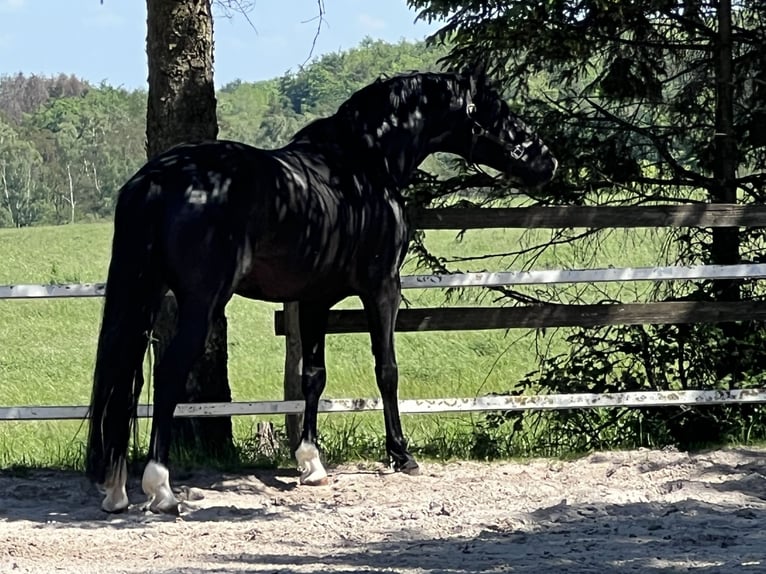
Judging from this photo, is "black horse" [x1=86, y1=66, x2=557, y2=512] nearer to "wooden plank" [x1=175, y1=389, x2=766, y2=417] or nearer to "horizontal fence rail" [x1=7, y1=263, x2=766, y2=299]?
"wooden plank" [x1=175, y1=389, x2=766, y2=417]

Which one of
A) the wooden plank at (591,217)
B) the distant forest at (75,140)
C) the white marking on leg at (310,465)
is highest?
the distant forest at (75,140)

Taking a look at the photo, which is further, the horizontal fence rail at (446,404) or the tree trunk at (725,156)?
the tree trunk at (725,156)

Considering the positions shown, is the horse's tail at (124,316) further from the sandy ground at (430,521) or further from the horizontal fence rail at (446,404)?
the horizontal fence rail at (446,404)

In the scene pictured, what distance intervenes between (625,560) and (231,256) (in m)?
2.50

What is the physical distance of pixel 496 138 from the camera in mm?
7328

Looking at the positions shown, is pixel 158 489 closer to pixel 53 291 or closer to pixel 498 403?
pixel 53 291

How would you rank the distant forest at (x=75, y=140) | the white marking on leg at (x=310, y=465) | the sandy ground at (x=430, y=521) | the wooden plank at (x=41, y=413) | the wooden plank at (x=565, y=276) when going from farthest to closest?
the distant forest at (x=75, y=140), the wooden plank at (x=565, y=276), the wooden plank at (x=41, y=413), the white marking on leg at (x=310, y=465), the sandy ground at (x=430, y=521)

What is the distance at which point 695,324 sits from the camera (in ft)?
27.3

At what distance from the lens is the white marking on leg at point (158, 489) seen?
5652 mm

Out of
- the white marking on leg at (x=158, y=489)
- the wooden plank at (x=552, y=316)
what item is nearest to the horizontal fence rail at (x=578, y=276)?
the wooden plank at (x=552, y=316)

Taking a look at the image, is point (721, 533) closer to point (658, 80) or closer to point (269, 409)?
point (269, 409)

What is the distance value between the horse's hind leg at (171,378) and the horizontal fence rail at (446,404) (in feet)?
3.28

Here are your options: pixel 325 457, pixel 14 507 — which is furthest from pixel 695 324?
pixel 14 507

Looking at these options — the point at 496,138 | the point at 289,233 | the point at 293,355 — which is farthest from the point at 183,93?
the point at 496,138
